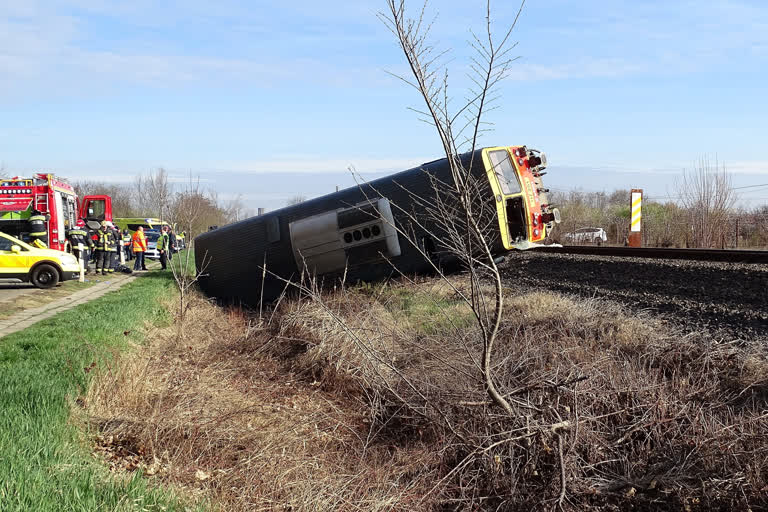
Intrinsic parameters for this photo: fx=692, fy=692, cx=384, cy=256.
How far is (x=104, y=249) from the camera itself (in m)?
21.5

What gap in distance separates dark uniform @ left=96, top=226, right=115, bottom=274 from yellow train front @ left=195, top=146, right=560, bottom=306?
9222 mm

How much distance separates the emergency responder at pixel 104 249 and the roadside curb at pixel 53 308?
1.75 m

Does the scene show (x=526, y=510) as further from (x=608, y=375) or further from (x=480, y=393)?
(x=608, y=375)

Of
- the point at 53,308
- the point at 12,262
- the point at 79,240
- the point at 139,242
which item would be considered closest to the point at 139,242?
the point at 139,242

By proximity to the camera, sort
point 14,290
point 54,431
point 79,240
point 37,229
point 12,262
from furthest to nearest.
→ point 79,240
point 37,229
point 12,262
point 14,290
point 54,431

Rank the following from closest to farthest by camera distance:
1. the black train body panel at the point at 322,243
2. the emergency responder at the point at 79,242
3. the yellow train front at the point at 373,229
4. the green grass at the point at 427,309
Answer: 1. the green grass at the point at 427,309
2. the yellow train front at the point at 373,229
3. the black train body panel at the point at 322,243
4. the emergency responder at the point at 79,242

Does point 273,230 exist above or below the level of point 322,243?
above

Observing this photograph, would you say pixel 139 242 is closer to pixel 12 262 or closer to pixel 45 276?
pixel 45 276

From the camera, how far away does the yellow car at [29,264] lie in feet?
53.5

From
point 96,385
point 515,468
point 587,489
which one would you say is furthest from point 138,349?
point 587,489

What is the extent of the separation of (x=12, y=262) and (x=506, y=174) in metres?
11.7

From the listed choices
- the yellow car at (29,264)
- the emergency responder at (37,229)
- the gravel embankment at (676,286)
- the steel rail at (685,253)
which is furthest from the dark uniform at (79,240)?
the steel rail at (685,253)

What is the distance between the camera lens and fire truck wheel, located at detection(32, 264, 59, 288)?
16.5 meters

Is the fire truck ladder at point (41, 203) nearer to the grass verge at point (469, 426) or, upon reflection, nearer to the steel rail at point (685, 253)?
the steel rail at point (685, 253)
